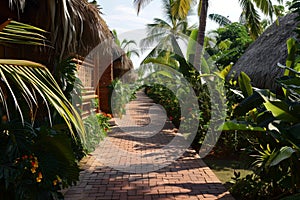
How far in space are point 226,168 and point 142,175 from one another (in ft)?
5.37

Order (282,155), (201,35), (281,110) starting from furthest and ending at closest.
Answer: (201,35) → (281,110) → (282,155)

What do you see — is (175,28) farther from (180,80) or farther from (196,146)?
(196,146)

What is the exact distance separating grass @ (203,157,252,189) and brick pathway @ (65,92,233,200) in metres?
0.14

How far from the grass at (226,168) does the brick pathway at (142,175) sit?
0.14m

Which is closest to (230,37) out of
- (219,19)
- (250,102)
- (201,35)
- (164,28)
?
(219,19)

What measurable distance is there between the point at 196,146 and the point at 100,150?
231 centimetres

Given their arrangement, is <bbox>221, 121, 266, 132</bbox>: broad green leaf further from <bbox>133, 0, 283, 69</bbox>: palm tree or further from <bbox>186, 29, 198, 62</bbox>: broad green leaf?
<bbox>133, 0, 283, 69</bbox>: palm tree

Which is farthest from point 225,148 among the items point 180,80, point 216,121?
point 180,80

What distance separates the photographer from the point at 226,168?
518 centimetres

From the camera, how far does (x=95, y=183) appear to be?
13.9ft

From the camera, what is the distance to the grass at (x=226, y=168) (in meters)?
4.60

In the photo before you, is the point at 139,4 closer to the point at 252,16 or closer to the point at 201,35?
the point at 201,35

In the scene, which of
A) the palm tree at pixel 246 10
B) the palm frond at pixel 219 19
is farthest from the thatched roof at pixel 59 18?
the palm frond at pixel 219 19

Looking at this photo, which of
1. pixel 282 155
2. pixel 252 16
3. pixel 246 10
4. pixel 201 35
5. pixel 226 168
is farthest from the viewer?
pixel 252 16
